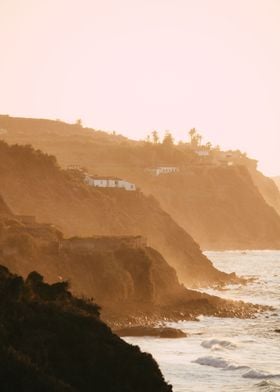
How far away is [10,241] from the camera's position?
75.9 metres

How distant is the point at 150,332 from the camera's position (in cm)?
6975

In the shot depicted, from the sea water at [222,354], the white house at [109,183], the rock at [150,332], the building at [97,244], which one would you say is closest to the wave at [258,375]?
the sea water at [222,354]

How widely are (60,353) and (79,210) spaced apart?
8236 centimetres

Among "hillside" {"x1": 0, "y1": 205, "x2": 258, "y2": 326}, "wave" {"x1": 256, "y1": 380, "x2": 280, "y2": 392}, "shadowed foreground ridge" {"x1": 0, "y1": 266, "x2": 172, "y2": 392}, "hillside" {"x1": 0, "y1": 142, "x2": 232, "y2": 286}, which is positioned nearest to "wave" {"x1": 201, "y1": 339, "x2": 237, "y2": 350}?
"hillside" {"x1": 0, "y1": 205, "x2": 258, "y2": 326}

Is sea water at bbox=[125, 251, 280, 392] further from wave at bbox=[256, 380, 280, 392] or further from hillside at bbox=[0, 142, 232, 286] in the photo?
hillside at bbox=[0, 142, 232, 286]

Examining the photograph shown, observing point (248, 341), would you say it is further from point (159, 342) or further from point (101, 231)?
point (101, 231)

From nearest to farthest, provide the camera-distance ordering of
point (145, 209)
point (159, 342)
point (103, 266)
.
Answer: point (159, 342) < point (103, 266) < point (145, 209)

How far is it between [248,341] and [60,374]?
143ft

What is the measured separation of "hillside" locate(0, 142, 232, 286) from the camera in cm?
11144

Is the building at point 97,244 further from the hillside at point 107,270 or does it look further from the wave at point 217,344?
the wave at point 217,344

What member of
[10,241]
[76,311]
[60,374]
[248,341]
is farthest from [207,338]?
[60,374]

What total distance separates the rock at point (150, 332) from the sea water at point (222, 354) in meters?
0.91

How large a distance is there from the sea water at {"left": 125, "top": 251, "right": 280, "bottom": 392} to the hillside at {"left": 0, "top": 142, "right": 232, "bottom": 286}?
27.1 m

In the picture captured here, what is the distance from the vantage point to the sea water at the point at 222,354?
55.2 metres
